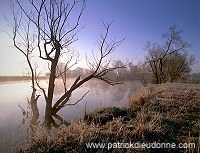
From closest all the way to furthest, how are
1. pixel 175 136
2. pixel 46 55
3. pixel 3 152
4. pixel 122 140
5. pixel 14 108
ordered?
pixel 122 140, pixel 175 136, pixel 3 152, pixel 46 55, pixel 14 108

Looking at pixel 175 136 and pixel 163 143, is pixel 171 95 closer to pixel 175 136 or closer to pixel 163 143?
pixel 175 136

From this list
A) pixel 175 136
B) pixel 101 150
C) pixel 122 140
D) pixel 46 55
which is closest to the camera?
pixel 101 150

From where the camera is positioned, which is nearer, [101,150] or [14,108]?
[101,150]

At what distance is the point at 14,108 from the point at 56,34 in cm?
860

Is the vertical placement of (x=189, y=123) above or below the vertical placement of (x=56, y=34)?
below

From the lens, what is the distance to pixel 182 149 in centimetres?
428

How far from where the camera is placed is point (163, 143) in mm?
4461

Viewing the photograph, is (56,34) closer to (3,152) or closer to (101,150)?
(3,152)

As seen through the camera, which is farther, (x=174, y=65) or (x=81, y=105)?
(x=174, y=65)

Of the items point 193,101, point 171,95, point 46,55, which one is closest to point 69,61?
point 46,55

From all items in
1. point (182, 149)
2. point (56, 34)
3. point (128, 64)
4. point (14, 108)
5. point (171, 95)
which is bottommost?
point (14, 108)

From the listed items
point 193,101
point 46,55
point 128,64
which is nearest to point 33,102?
point 46,55

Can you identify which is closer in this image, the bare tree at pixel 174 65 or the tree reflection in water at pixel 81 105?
the tree reflection in water at pixel 81 105

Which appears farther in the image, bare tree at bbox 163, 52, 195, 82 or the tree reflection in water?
bare tree at bbox 163, 52, 195, 82
